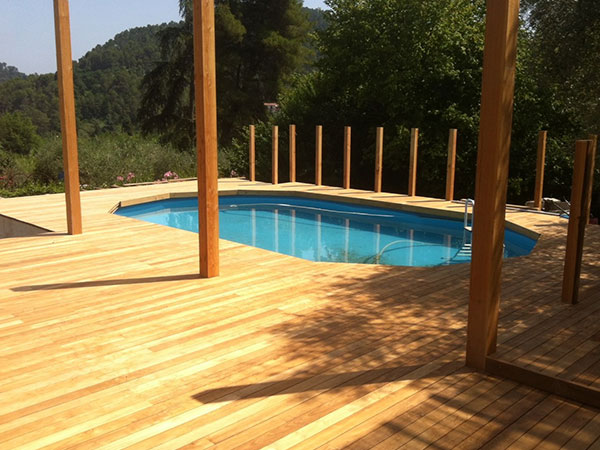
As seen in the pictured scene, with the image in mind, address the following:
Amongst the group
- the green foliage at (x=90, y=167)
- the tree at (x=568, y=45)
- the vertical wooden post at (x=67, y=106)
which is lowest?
the green foliage at (x=90, y=167)

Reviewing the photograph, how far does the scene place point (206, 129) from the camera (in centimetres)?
481

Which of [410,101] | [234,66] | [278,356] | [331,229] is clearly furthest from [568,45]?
[234,66]

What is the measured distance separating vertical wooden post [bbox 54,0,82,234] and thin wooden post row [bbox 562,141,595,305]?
488 cm

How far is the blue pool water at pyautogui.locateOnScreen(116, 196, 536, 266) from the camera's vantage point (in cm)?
782

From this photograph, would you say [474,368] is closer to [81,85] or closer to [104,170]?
[104,170]

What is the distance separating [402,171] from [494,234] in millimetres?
14568

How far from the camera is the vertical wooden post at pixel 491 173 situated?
290 centimetres

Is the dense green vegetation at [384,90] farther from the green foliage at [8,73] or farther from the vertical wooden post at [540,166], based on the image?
the green foliage at [8,73]

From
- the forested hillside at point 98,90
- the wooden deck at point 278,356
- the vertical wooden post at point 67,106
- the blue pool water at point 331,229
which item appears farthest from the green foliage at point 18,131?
the wooden deck at point 278,356

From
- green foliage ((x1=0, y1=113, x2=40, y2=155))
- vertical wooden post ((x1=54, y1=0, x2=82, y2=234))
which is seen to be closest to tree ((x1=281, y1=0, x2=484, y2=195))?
vertical wooden post ((x1=54, y1=0, x2=82, y2=234))

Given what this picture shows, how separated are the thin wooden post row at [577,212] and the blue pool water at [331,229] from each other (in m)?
3.20

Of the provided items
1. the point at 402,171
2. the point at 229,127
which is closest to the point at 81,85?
the point at 229,127

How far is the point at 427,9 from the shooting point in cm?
1608

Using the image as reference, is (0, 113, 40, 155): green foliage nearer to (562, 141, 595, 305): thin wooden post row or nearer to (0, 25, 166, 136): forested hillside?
(0, 25, 166, 136): forested hillside
